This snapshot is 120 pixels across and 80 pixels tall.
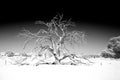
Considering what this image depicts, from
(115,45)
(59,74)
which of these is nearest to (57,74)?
(59,74)

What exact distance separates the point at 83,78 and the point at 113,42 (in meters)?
21.3

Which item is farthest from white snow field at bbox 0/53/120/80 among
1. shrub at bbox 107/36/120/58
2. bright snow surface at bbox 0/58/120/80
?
shrub at bbox 107/36/120/58

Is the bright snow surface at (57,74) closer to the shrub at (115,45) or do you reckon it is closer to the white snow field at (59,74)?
the white snow field at (59,74)

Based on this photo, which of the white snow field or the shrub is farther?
the shrub

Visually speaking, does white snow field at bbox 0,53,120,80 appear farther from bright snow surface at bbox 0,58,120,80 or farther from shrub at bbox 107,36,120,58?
shrub at bbox 107,36,120,58

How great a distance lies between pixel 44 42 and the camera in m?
14.2

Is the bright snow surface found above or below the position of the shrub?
below

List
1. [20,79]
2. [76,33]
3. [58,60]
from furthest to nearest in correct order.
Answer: [76,33] < [58,60] < [20,79]

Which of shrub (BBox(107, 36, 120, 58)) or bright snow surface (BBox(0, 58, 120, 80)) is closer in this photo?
bright snow surface (BBox(0, 58, 120, 80))

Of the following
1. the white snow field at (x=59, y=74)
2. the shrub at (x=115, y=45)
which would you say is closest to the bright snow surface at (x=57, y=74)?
the white snow field at (x=59, y=74)

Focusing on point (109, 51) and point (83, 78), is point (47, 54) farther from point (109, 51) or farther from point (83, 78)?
point (109, 51)

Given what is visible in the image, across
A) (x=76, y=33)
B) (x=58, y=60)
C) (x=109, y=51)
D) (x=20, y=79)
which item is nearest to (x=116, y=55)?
(x=109, y=51)

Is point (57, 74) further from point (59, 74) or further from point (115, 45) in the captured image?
point (115, 45)

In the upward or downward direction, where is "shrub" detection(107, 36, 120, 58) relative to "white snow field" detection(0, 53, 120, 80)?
upward
